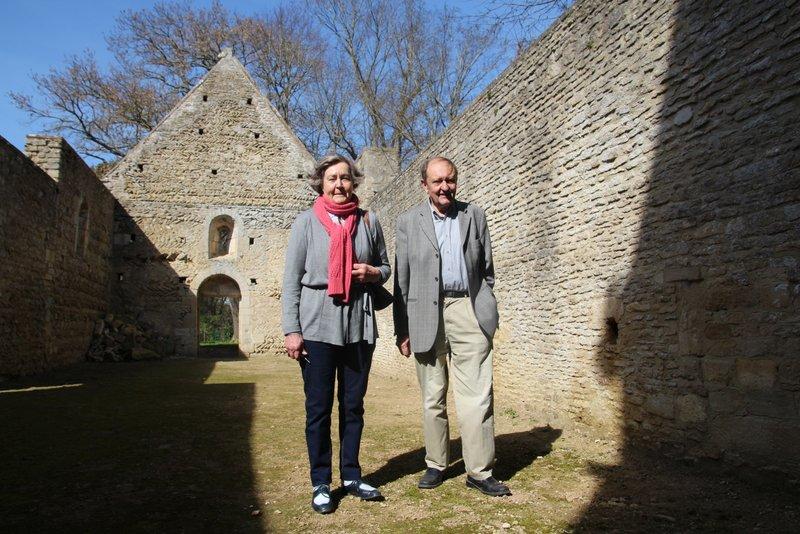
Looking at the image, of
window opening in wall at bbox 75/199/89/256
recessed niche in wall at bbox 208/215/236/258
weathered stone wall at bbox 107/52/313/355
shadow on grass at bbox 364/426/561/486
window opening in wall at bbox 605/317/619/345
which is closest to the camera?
shadow on grass at bbox 364/426/561/486

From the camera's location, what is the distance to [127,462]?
395 centimetres

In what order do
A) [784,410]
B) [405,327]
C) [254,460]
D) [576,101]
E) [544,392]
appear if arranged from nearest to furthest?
[784,410] < [405,327] < [254,460] < [576,101] < [544,392]

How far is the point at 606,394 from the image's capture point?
4852 millimetres

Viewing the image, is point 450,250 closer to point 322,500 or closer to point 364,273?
point 364,273

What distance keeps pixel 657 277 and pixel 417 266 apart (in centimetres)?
202

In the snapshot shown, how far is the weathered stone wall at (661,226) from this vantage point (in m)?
3.47

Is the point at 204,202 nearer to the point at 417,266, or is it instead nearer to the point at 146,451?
the point at 146,451

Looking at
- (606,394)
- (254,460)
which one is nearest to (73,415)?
(254,460)

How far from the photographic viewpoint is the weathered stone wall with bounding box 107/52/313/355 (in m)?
15.6

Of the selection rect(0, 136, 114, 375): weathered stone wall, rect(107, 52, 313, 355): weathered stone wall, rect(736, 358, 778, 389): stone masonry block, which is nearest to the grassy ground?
rect(736, 358, 778, 389): stone masonry block

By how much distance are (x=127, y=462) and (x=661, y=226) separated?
4136mm

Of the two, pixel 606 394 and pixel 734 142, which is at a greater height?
pixel 734 142

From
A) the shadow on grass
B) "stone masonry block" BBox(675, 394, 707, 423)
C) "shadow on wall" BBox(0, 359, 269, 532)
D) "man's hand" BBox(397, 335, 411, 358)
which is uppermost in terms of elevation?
"man's hand" BBox(397, 335, 411, 358)

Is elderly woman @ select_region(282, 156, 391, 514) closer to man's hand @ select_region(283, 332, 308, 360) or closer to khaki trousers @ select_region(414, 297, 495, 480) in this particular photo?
man's hand @ select_region(283, 332, 308, 360)
